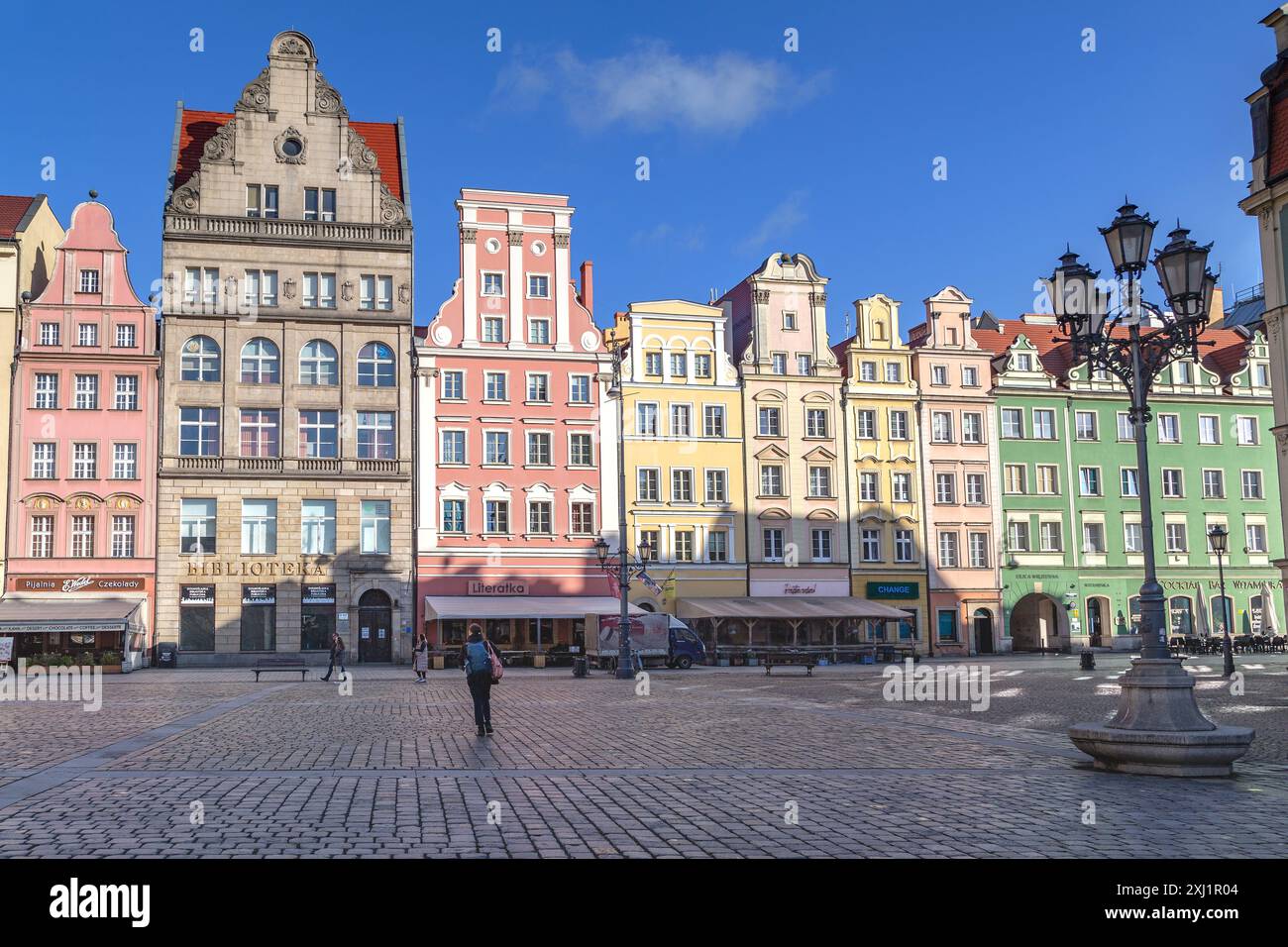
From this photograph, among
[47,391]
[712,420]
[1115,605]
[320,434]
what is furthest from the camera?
[1115,605]

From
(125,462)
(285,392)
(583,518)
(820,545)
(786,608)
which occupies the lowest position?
(786,608)

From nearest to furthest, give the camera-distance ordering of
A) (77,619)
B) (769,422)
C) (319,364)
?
(77,619), (319,364), (769,422)

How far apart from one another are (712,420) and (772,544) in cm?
608

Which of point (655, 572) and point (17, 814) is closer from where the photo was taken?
point (17, 814)

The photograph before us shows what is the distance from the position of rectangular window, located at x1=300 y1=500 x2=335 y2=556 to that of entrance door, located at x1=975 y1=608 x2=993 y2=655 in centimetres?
2958

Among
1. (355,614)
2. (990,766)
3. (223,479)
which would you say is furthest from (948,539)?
(990,766)

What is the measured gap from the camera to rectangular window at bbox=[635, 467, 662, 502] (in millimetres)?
53719

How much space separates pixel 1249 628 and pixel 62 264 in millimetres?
55886

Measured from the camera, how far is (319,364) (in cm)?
5019

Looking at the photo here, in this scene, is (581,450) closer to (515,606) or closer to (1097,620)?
(515,606)

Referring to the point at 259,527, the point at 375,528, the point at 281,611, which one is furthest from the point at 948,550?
the point at 259,527

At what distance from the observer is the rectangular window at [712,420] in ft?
181

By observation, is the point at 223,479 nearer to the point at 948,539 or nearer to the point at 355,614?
the point at 355,614

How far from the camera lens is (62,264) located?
48.2 meters
